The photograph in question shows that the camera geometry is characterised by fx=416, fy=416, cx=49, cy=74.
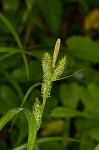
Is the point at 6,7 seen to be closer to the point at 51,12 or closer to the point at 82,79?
the point at 51,12

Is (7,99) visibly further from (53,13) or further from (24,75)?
(53,13)

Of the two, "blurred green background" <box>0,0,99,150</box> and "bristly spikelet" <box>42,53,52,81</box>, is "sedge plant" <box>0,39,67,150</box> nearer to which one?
"bristly spikelet" <box>42,53,52,81</box>

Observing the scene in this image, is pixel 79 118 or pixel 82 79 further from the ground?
pixel 82 79

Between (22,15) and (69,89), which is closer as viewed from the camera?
(69,89)

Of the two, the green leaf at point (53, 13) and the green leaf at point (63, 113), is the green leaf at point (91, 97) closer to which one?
the green leaf at point (63, 113)

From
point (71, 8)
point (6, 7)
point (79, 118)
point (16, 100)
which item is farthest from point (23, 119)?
point (71, 8)

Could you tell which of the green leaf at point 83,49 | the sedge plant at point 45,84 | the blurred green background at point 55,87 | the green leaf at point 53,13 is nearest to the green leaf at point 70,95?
the blurred green background at point 55,87

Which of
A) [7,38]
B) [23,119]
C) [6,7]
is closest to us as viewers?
[23,119]

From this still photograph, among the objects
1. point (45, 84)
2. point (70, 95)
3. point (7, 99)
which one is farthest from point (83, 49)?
point (45, 84)
